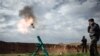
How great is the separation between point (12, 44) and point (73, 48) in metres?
8.21

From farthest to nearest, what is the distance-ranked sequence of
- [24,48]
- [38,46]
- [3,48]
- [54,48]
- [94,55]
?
[54,48]
[24,48]
[3,48]
[38,46]
[94,55]

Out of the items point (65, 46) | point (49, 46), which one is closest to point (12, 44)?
point (49, 46)

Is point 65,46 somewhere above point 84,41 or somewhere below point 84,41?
below

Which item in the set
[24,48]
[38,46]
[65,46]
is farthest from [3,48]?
[38,46]

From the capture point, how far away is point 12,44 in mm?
29969

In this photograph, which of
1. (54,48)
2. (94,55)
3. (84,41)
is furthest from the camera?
(54,48)

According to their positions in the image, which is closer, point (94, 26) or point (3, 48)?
point (94, 26)

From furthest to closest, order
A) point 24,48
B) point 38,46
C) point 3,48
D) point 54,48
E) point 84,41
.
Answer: point 54,48
point 24,48
point 3,48
point 84,41
point 38,46

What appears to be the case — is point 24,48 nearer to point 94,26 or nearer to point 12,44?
point 12,44

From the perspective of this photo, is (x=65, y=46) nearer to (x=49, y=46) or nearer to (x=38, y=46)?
(x=49, y=46)

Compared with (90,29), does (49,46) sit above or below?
below

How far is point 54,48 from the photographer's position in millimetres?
33812

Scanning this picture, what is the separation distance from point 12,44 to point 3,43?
4.04 ft

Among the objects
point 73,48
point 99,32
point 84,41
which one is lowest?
point 73,48
